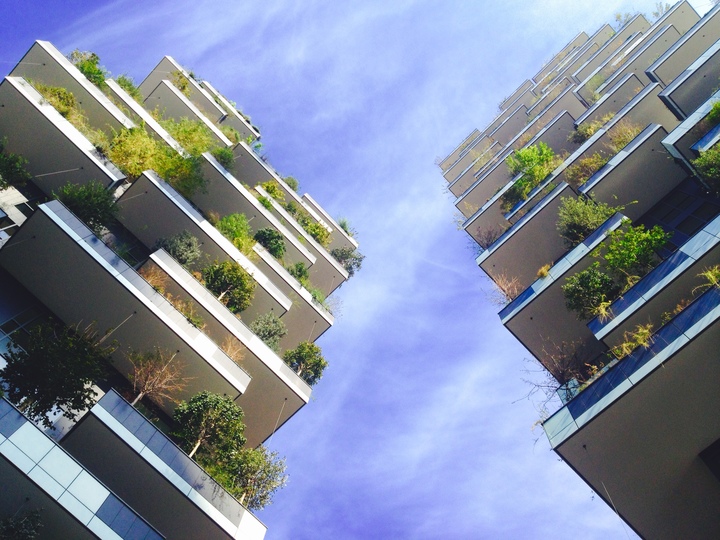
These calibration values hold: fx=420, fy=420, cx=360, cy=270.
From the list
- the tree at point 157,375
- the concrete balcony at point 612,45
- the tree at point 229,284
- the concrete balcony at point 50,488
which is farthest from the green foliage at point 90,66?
the concrete balcony at point 612,45

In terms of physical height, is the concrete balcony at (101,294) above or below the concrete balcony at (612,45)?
below

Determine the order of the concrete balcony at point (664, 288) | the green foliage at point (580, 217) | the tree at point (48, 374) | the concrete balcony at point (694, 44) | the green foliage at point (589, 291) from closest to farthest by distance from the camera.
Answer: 1. the tree at point (48, 374)
2. the concrete balcony at point (664, 288)
3. the green foliage at point (589, 291)
4. the green foliage at point (580, 217)
5. the concrete balcony at point (694, 44)

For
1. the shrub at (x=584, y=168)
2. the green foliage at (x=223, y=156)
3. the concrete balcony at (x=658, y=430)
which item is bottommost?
the concrete balcony at (x=658, y=430)

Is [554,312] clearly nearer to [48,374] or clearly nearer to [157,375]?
[157,375]

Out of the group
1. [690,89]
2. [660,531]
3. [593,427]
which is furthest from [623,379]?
[690,89]

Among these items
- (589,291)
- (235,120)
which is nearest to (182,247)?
(589,291)

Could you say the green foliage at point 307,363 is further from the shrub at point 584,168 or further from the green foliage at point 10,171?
the shrub at point 584,168

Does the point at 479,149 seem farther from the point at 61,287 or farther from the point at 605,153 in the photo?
the point at 61,287
